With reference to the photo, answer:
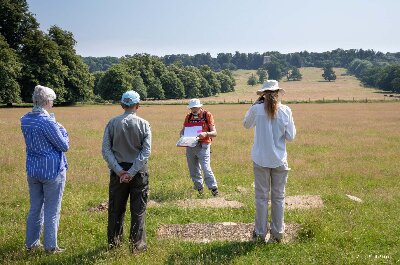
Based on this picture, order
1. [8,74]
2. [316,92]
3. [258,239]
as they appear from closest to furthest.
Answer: [258,239] < [8,74] < [316,92]

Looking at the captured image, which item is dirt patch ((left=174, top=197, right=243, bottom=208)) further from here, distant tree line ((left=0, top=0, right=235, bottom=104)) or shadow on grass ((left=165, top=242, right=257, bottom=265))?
distant tree line ((left=0, top=0, right=235, bottom=104))

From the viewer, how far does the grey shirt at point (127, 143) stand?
5711 mm

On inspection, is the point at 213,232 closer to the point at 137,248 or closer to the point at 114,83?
the point at 137,248

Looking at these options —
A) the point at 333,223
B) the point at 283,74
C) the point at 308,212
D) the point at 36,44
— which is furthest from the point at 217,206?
the point at 283,74

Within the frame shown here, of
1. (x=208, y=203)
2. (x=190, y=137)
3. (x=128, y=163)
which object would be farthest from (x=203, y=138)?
(x=128, y=163)

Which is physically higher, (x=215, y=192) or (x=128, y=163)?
(x=128, y=163)

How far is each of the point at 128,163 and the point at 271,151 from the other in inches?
Result: 85.9

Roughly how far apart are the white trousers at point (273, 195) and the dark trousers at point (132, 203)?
1.80 metres

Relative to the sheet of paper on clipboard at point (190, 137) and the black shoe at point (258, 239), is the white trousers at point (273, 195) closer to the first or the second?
the black shoe at point (258, 239)

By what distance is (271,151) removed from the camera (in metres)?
6.11

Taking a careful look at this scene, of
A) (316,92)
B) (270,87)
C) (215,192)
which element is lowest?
(215,192)

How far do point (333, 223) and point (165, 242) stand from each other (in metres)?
3.18

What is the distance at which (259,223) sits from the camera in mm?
6324

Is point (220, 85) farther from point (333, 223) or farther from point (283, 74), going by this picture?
point (333, 223)
